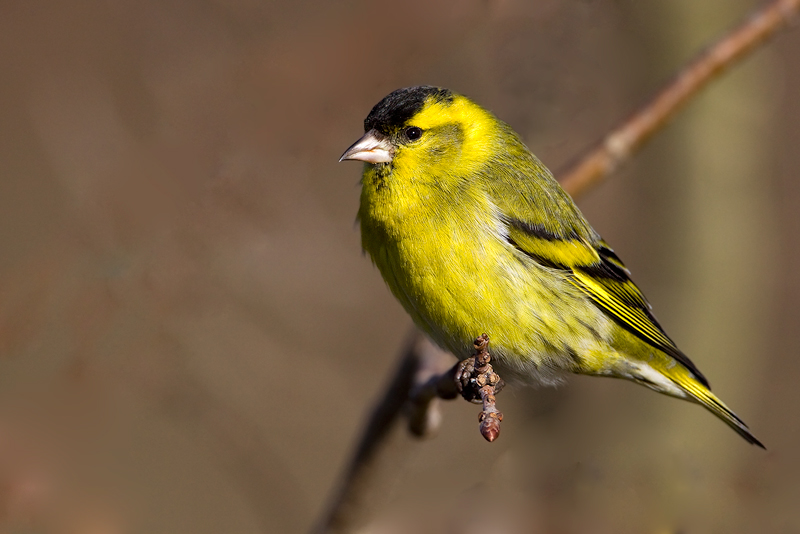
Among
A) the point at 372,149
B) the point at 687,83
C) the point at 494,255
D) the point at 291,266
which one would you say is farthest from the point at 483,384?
the point at 291,266

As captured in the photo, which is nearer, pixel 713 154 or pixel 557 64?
pixel 557 64

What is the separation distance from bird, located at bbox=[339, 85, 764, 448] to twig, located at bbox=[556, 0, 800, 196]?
34 centimetres

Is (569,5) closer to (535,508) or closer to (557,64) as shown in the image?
(557,64)

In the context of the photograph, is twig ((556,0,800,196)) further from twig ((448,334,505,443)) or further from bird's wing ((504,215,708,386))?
twig ((448,334,505,443))

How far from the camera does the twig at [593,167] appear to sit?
3867 millimetres

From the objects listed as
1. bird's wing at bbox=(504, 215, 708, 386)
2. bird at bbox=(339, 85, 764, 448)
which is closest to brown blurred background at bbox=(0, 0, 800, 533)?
bird at bbox=(339, 85, 764, 448)

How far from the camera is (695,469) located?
485 cm

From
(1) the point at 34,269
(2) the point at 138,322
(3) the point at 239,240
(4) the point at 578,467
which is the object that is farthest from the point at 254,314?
(4) the point at 578,467

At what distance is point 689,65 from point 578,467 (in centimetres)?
217

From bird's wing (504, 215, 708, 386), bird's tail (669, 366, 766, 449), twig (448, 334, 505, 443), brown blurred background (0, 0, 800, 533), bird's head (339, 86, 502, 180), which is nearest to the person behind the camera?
twig (448, 334, 505, 443)

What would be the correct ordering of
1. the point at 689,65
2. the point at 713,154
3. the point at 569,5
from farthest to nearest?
1. the point at 713,154
2. the point at 569,5
3. the point at 689,65

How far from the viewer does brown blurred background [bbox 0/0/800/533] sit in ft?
12.3

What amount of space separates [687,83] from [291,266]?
8.79 ft

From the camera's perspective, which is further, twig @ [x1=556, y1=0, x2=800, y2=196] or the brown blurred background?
twig @ [x1=556, y1=0, x2=800, y2=196]
